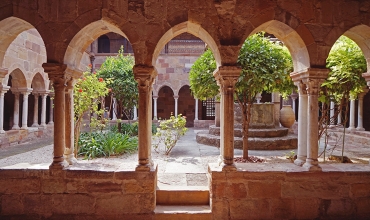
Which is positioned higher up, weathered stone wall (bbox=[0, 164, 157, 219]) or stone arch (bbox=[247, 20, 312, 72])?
stone arch (bbox=[247, 20, 312, 72])

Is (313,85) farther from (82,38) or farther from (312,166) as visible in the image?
(82,38)

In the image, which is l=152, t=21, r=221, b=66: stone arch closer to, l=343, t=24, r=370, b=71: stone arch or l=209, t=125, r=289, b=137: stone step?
l=343, t=24, r=370, b=71: stone arch

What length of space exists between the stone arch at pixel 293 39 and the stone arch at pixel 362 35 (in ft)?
2.49

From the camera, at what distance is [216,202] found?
3283mm

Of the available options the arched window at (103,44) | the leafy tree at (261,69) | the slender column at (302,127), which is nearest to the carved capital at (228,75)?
the slender column at (302,127)

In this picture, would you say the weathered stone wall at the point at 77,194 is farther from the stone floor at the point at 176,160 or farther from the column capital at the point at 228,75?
the column capital at the point at 228,75

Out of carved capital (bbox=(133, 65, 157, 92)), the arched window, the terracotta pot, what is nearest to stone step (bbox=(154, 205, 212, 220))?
carved capital (bbox=(133, 65, 157, 92))

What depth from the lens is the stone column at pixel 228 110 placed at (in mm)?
3312

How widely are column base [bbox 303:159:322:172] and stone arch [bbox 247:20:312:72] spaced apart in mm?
1249

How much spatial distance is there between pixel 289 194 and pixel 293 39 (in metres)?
2.09

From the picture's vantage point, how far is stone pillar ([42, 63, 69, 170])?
3.31m

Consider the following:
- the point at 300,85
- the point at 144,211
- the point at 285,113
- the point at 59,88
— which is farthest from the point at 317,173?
the point at 285,113

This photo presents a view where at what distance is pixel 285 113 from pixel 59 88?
7800mm

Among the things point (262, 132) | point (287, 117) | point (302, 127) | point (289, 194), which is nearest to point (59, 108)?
point (289, 194)
